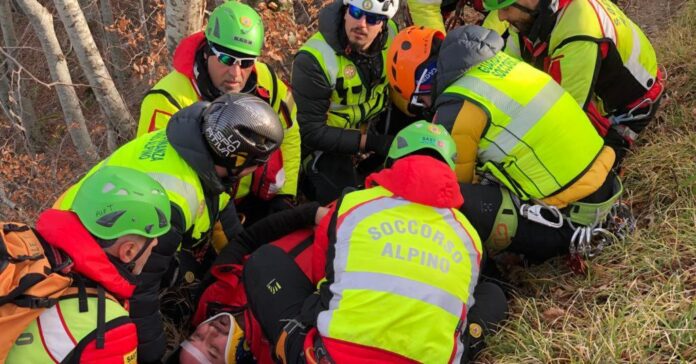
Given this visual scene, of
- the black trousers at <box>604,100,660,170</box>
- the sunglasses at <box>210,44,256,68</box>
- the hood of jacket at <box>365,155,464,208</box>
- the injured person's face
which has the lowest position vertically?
the injured person's face

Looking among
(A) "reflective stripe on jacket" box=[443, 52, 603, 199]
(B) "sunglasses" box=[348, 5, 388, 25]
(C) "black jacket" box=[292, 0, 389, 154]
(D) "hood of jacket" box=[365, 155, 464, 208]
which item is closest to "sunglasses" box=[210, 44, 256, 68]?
(C) "black jacket" box=[292, 0, 389, 154]

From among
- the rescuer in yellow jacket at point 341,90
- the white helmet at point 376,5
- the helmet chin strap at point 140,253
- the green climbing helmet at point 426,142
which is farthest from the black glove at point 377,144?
the helmet chin strap at point 140,253

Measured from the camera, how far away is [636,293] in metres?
3.28

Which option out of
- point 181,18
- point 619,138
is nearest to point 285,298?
point 181,18

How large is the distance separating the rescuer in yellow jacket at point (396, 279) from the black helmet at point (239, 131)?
23.4 inches

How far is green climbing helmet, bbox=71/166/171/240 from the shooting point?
261 cm

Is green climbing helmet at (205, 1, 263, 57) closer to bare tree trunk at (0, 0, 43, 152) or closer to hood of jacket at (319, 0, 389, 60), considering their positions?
hood of jacket at (319, 0, 389, 60)

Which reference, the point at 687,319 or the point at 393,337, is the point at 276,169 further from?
the point at 687,319

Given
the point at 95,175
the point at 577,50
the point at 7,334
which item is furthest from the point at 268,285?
the point at 577,50

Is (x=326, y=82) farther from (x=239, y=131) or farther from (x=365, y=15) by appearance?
(x=239, y=131)

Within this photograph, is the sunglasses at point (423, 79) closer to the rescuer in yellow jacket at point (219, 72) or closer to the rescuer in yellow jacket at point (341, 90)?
the rescuer in yellow jacket at point (341, 90)

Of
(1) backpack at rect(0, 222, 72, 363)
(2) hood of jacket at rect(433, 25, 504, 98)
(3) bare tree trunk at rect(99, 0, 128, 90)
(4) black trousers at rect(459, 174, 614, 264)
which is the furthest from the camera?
(3) bare tree trunk at rect(99, 0, 128, 90)

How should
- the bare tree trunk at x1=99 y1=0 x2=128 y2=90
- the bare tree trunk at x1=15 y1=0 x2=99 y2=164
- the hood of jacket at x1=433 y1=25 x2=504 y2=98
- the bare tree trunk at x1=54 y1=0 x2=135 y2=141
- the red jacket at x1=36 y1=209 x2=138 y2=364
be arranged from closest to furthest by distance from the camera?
1. the red jacket at x1=36 y1=209 x2=138 y2=364
2. the hood of jacket at x1=433 y1=25 x2=504 y2=98
3. the bare tree trunk at x1=54 y1=0 x2=135 y2=141
4. the bare tree trunk at x1=15 y1=0 x2=99 y2=164
5. the bare tree trunk at x1=99 y1=0 x2=128 y2=90

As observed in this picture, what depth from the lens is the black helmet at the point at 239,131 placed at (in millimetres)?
3168
